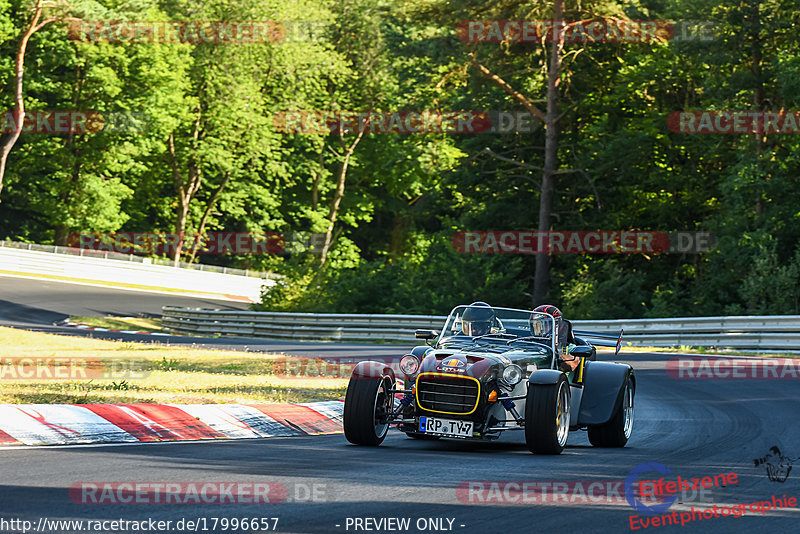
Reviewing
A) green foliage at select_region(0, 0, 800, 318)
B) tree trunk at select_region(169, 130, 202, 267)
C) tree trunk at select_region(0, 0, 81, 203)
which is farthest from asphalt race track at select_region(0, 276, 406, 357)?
tree trunk at select_region(169, 130, 202, 267)

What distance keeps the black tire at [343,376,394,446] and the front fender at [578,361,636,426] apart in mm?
2418

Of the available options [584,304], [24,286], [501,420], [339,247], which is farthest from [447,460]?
[339,247]

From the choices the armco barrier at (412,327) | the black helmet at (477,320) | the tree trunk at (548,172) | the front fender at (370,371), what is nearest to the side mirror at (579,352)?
the black helmet at (477,320)

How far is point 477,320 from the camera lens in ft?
36.9

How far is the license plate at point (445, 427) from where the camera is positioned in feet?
31.9

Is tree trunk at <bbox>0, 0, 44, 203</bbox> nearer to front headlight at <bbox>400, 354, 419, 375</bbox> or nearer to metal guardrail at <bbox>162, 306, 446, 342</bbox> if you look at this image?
metal guardrail at <bbox>162, 306, 446, 342</bbox>

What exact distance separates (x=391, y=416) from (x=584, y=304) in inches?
925

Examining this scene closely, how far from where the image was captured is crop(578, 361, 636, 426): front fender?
11.1 metres

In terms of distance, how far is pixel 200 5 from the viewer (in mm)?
62125

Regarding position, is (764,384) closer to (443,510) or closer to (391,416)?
(391,416)

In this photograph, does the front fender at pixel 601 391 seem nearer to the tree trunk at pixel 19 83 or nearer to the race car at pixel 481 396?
the race car at pixel 481 396

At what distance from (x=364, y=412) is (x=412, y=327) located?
2059cm

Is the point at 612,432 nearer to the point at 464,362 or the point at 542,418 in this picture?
the point at 542,418

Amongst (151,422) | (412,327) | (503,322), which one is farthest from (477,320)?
(412,327)
